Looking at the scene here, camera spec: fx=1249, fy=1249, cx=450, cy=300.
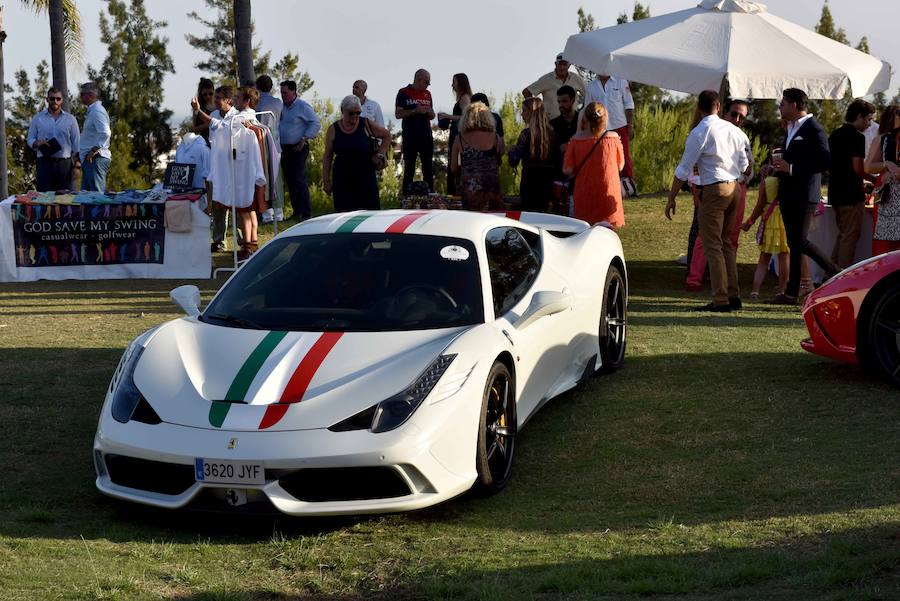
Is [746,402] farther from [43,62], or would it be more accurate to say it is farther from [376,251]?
[43,62]

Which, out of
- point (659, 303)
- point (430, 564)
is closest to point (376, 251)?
point (430, 564)

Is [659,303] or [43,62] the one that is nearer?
[659,303]

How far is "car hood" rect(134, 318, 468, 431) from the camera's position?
5344 millimetres

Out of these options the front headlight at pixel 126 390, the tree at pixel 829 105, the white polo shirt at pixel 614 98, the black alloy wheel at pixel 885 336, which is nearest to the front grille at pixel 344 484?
the front headlight at pixel 126 390

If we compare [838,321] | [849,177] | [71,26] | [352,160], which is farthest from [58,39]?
[838,321]

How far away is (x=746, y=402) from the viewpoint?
302 inches

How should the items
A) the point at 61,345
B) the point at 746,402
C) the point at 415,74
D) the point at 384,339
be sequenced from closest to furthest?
1. the point at 384,339
2. the point at 746,402
3. the point at 61,345
4. the point at 415,74

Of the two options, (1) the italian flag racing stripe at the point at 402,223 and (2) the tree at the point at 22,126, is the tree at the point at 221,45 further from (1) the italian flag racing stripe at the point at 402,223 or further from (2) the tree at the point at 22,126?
(1) the italian flag racing stripe at the point at 402,223

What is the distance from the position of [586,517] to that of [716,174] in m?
6.37

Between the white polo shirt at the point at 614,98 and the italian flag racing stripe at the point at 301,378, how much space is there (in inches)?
501

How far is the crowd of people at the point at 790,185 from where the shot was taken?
11359 millimetres

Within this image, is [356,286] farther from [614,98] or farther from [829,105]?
[829,105]

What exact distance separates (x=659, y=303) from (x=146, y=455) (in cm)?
807

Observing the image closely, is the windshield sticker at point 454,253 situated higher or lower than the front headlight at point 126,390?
higher
